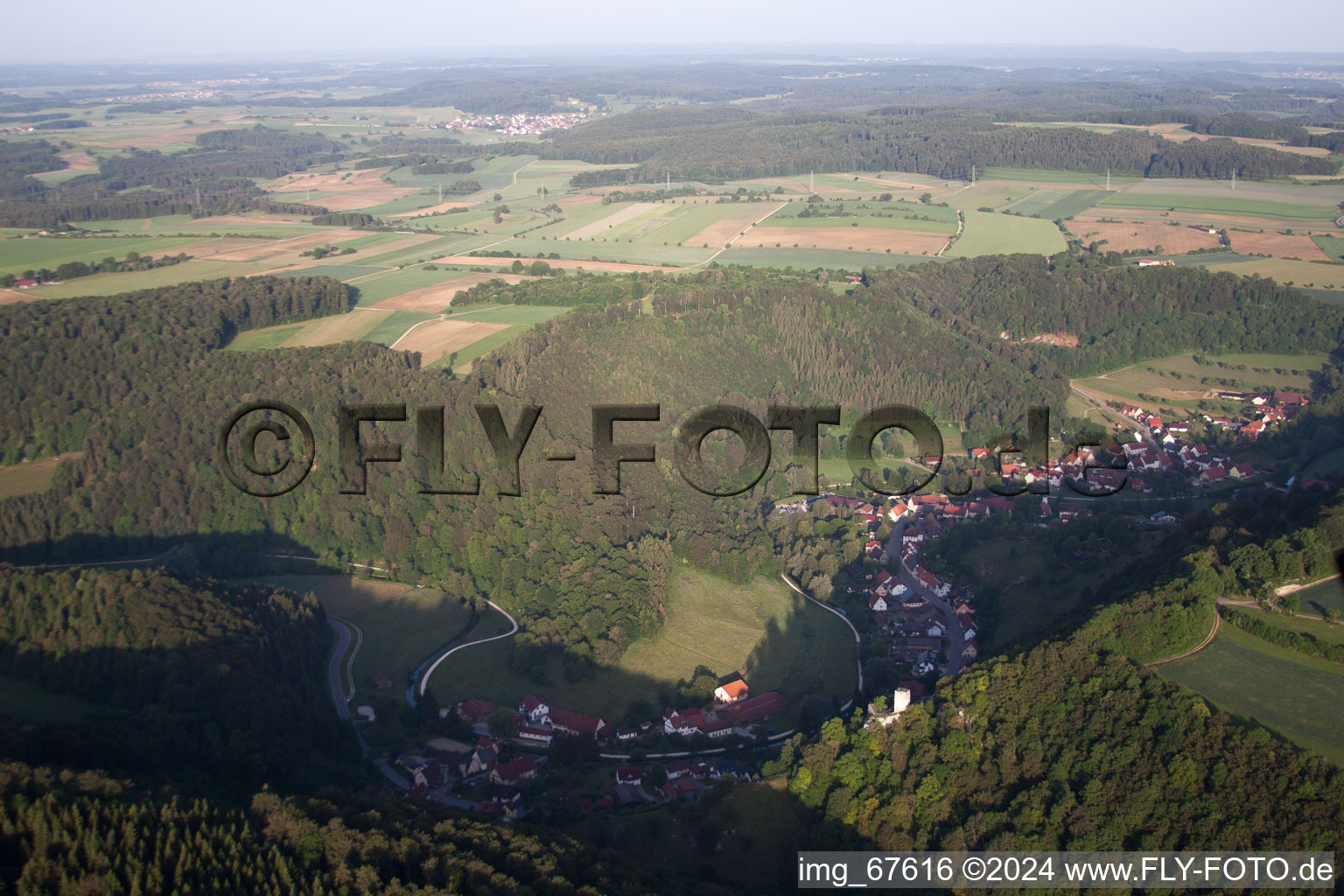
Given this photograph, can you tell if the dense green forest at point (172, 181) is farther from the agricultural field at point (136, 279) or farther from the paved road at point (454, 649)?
the paved road at point (454, 649)

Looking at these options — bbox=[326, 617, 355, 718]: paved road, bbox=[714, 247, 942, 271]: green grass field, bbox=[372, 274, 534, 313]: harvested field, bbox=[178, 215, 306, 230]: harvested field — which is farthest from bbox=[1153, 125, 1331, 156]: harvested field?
bbox=[326, 617, 355, 718]: paved road

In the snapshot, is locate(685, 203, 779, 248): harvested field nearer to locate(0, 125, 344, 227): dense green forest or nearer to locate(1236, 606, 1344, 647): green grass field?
locate(0, 125, 344, 227): dense green forest

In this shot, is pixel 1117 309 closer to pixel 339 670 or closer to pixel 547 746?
pixel 547 746

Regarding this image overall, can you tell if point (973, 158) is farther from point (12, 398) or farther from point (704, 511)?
point (12, 398)

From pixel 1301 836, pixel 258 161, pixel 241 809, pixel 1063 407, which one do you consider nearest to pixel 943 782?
pixel 1301 836

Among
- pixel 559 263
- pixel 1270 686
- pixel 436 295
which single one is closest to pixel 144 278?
pixel 436 295

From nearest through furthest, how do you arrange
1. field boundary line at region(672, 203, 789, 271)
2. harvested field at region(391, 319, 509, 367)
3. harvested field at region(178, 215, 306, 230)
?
harvested field at region(391, 319, 509, 367) → field boundary line at region(672, 203, 789, 271) → harvested field at region(178, 215, 306, 230)
